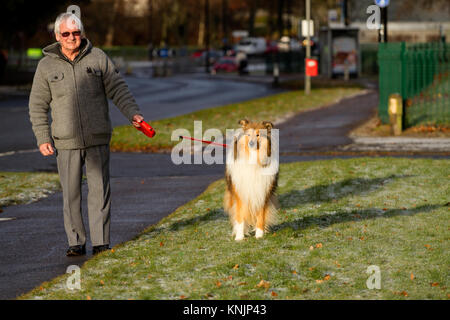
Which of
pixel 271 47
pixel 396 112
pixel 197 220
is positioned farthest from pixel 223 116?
pixel 271 47

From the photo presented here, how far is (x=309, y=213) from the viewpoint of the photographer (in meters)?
10.6

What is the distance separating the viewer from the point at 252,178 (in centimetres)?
860

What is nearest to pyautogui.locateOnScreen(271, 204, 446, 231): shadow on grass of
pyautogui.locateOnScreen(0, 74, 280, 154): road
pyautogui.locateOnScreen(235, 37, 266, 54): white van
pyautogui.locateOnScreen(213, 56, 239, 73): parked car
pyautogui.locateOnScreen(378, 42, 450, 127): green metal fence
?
pyautogui.locateOnScreen(378, 42, 450, 127): green metal fence

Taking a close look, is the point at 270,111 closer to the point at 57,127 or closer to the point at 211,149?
the point at 211,149

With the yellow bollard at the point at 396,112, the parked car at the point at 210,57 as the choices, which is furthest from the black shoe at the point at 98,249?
the parked car at the point at 210,57

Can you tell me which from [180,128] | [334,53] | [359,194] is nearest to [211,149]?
[180,128]

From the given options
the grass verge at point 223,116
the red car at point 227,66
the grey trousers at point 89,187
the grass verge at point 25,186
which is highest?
the grey trousers at point 89,187

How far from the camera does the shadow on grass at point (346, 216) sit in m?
9.87

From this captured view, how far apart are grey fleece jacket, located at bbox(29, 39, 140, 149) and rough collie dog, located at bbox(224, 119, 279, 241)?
110cm

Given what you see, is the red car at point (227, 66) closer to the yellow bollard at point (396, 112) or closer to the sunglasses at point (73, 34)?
the yellow bollard at point (396, 112)

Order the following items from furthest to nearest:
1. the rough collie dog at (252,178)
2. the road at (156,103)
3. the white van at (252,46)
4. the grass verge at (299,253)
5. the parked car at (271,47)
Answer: the white van at (252,46) < the parked car at (271,47) < the road at (156,103) < the rough collie dog at (252,178) < the grass verge at (299,253)

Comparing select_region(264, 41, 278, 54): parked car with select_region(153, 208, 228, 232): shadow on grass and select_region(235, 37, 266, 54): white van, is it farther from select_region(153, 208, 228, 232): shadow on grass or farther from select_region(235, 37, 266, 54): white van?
select_region(153, 208, 228, 232): shadow on grass

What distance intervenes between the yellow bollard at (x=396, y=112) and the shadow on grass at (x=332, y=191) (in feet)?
25.4
